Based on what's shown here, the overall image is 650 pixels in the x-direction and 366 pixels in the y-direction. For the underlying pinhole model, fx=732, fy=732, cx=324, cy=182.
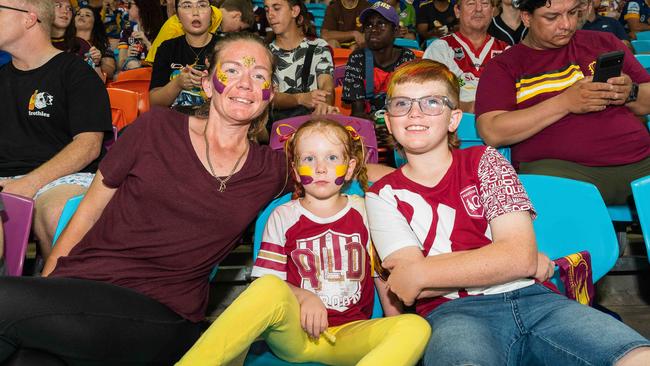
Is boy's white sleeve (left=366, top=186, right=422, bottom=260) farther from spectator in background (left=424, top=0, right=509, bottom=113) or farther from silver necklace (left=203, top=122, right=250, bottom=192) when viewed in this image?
spectator in background (left=424, top=0, right=509, bottom=113)

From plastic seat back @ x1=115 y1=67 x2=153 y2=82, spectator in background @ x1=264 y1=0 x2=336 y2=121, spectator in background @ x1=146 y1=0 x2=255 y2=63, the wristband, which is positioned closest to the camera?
Result: the wristband

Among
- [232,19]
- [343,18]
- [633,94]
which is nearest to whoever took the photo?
[633,94]

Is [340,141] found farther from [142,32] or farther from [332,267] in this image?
[142,32]

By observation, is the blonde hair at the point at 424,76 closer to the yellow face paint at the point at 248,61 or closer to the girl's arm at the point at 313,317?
the yellow face paint at the point at 248,61

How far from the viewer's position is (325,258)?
221 cm

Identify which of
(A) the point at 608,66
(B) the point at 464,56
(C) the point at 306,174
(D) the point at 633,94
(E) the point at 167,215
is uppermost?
(A) the point at 608,66

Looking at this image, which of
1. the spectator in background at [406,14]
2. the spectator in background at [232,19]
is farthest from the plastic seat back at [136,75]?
the spectator in background at [406,14]

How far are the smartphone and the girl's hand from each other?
1521 millimetres

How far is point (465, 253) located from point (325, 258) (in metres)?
0.48

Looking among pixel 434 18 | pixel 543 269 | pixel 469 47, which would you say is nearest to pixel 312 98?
pixel 469 47

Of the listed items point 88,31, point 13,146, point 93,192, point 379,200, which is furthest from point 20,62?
point 88,31

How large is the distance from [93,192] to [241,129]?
496 millimetres

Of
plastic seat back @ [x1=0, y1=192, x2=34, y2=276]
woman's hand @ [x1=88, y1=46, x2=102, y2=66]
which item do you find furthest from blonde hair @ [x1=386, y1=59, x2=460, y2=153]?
woman's hand @ [x1=88, y1=46, x2=102, y2=66]

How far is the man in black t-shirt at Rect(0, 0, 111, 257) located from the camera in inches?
111
